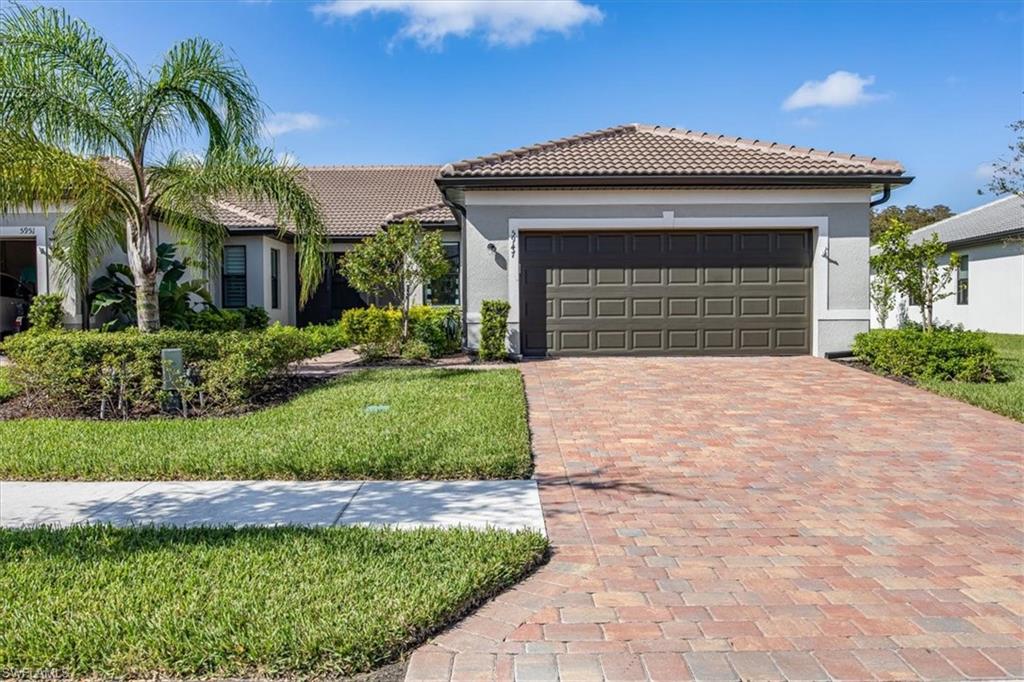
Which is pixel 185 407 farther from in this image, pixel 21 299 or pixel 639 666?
pixel 21 299

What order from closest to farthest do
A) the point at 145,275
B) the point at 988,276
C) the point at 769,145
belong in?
the point at 145,275
the point at 769,145
the point at 988,276

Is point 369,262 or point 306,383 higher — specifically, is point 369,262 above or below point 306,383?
above

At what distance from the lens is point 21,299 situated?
18.2 m

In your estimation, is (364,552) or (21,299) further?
(21,299)

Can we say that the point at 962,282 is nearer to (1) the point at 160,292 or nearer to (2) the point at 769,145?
(2) the point at 769,145

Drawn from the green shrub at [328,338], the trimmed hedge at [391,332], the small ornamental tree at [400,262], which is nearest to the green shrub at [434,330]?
the trimmed hedge at [391,332]

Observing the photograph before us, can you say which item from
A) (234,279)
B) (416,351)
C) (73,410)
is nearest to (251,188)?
(73,410)

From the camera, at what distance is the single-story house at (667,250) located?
44.0 ft

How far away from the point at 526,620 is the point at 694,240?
37.7 feet

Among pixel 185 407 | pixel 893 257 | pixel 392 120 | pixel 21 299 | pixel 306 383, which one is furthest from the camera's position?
pixel 21 299

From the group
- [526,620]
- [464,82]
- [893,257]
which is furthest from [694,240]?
[526,620]

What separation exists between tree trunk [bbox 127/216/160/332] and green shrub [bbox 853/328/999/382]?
11.8m

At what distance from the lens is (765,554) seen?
425 cm

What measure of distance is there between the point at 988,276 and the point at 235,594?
25.9 m
